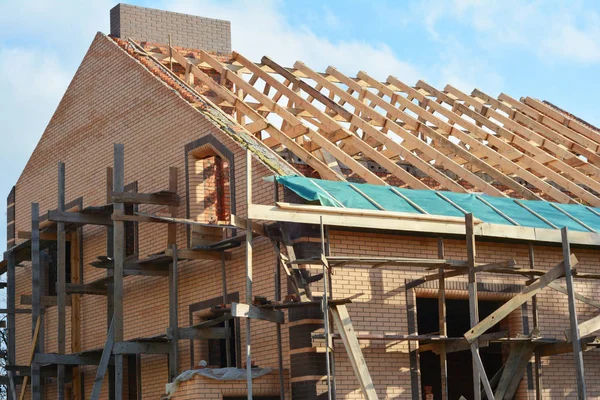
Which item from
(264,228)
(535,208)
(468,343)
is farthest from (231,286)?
(535,208)

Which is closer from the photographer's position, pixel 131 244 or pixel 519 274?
pixel 519 274

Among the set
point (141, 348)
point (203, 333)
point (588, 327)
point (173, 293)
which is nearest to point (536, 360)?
point (588, 327)

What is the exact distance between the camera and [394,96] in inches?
940

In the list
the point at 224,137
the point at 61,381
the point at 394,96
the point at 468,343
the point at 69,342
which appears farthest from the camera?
the point at 394,96

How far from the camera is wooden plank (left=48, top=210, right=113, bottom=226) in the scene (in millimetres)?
20031

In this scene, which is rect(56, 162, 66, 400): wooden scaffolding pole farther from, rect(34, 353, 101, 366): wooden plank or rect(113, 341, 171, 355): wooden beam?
rect(113, 341, 171, 355): wooden beam

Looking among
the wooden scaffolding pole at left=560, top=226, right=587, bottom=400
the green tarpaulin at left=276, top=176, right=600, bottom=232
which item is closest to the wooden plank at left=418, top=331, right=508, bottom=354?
the wooden scaffolding pole at left=560, top=226, right=587, bottom=400

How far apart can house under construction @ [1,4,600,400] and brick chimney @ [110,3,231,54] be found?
4.4 inches

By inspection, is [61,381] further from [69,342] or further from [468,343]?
[468,343]

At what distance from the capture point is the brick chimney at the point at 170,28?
2466 cm

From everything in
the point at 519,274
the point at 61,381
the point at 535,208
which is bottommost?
the point at 61,381

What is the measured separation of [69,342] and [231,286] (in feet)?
17.8

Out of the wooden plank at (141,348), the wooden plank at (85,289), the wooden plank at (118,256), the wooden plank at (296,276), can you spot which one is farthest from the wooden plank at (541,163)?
the wooden plank at (85,289)

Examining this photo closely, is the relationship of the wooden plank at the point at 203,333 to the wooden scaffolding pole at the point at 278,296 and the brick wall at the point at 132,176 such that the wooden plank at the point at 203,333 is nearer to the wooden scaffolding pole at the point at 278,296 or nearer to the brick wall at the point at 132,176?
the brick wall at the point at 132,176
